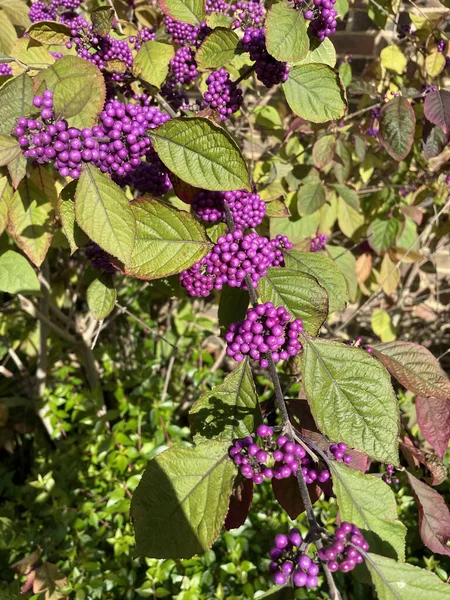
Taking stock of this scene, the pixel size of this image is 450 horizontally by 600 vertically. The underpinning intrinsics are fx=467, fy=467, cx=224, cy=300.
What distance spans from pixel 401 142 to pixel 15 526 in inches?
97.0

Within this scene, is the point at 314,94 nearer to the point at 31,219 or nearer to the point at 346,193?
the point at 31,219

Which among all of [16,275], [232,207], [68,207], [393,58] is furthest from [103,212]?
[393,58]

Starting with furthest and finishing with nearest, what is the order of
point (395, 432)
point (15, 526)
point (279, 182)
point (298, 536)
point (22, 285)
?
point (15, 526), point (279, 182), point (22, 285), point (395, 432), point (298, 536)

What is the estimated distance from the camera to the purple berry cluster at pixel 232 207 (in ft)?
3.54

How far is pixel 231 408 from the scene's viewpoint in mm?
998

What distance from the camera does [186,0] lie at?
1194 millimetres

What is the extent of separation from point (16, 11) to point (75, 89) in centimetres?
86

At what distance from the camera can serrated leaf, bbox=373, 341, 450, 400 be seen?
1199 mm

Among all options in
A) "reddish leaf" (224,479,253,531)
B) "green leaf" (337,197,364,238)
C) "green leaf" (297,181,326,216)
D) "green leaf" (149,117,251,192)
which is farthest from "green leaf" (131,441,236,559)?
"green leaf" (337,197,364,238)

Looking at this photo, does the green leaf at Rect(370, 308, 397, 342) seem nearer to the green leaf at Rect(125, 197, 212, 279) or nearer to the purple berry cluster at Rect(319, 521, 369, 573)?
the green leaf at Rect(125, 197, 212, 279)

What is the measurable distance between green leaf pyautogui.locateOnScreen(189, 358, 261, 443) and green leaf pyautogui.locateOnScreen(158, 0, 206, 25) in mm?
890

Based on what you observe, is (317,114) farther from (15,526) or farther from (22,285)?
(15,526)

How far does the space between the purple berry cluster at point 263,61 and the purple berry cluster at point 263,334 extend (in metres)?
0.51

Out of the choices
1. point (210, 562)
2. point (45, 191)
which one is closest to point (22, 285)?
point (45, 191)
